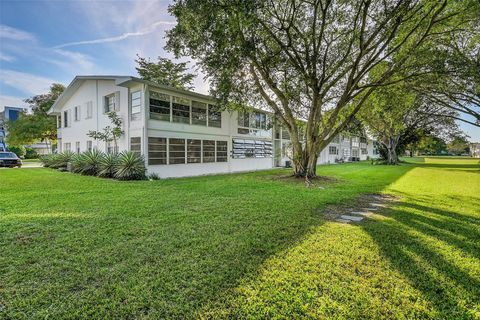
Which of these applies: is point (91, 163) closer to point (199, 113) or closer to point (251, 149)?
point (199, 113)

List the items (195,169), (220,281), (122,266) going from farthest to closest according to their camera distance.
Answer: (195,169), (122,266), (220,281)

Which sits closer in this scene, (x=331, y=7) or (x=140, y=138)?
(x=331, y=7)

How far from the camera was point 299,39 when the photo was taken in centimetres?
1120

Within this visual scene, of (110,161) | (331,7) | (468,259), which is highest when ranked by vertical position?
(331,7)

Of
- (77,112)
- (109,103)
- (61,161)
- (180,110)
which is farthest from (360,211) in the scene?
(77,112)

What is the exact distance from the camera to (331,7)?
1040 centimetres

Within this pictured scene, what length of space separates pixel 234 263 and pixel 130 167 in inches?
395

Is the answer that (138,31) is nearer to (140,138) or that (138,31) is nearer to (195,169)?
(140,138)

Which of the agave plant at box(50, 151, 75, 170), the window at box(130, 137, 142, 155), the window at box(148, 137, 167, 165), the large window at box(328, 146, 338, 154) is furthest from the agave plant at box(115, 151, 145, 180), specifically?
the large window at box(328, 146, 338, 154)

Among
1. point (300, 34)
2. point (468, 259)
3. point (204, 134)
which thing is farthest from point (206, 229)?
point (204, 134)

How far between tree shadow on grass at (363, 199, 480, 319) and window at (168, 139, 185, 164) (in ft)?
35.4

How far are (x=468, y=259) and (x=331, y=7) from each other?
1030 cm

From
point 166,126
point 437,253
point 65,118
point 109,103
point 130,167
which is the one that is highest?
point 109,103

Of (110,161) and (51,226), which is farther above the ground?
(110,161)
